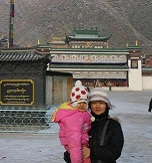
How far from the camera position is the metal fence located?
11.1 m

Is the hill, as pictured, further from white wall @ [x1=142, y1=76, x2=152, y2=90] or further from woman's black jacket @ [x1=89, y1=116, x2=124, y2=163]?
woman's black jacket @ [x1=89, y1=116, x2=124, y2=163]

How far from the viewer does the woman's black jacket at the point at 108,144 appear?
2.76m

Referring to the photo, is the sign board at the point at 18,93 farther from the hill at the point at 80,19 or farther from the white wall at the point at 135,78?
the hill at the point at 80,19

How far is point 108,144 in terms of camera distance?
9.18ft

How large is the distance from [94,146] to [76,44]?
170 ft

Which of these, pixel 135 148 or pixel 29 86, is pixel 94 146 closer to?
pixel 135 148

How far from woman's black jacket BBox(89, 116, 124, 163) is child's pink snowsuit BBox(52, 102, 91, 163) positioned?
90 mm

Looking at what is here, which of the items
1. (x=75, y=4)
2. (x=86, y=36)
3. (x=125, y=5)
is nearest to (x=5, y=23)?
(x=75, y=4)

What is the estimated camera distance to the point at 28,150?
7395 mm

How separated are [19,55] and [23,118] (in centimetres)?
218

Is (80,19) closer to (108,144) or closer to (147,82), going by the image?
(147,82)

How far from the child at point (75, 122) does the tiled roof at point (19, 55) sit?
8332 mm

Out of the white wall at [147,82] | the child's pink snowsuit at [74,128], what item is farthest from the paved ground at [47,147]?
the white wall at [147,82]

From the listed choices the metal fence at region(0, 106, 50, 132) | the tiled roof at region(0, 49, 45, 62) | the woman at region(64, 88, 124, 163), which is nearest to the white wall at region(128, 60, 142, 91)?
the tiled roof at region(0, 49, 45, 62)
